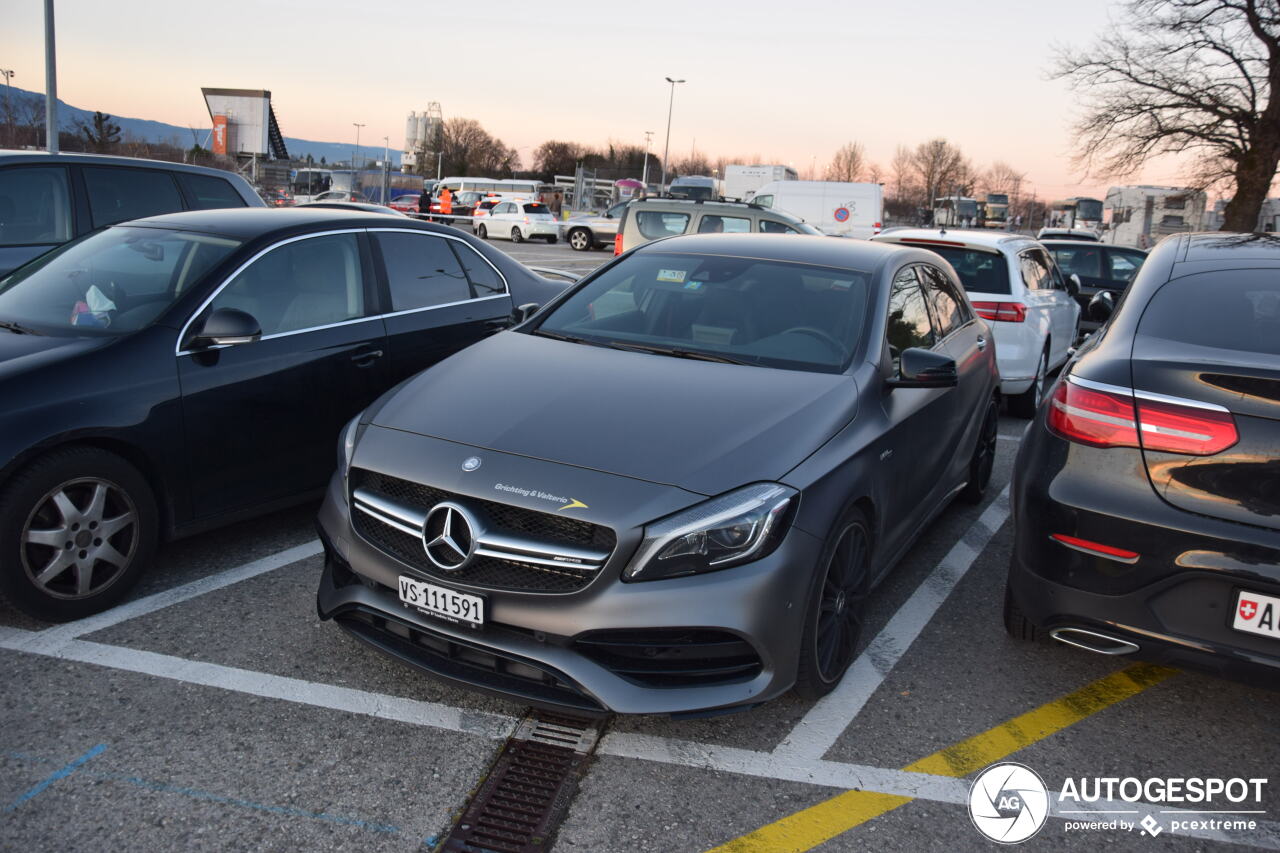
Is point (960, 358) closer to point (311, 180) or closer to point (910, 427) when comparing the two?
point (910, 427)

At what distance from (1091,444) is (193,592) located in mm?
3492

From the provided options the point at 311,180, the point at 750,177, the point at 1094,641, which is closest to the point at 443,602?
the point at 1094,641

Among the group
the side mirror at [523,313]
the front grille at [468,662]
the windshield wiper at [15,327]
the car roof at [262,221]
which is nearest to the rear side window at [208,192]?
the car roof at [262,221]

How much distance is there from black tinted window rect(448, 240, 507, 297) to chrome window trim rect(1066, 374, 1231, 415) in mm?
3538

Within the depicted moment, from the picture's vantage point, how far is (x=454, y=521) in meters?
2.94

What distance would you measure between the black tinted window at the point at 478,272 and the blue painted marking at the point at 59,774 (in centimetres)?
335

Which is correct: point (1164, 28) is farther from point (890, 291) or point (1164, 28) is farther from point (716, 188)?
point (890, 291)

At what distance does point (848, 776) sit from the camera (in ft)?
9.86

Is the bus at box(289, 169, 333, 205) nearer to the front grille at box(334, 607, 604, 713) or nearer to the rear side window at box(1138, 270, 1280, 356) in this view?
the front grille at box(334, 607, 604, 713)

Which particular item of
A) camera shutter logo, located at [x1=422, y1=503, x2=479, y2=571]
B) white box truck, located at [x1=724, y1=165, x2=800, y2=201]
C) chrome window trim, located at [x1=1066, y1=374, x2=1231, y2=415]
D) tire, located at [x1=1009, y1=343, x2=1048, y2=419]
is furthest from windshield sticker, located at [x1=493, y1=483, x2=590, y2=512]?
white box truck, located at [x1=724, y1=165, x2=800, y2=201]

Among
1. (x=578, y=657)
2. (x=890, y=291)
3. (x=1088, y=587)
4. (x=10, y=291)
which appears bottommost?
(x=578, y=657)

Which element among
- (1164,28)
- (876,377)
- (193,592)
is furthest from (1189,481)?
(1164,28)

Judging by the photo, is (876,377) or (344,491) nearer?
(344,491)

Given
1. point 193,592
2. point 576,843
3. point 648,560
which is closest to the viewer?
point 576,843
